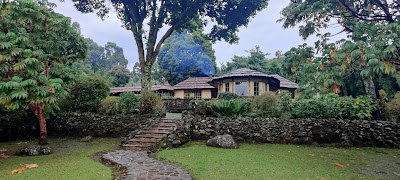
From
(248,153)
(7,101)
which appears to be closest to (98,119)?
(7,101)

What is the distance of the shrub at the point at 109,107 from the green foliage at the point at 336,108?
A: 9.20 meters

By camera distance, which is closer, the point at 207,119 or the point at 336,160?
the point at 336,160

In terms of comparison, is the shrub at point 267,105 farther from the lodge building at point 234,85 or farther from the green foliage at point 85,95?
the lodge building at point 234,85

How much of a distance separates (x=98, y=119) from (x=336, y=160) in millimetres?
10602

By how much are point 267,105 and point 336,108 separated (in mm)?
2989

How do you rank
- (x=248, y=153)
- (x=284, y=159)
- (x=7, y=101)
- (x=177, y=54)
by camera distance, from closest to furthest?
(x=7, y=101) < (x=284, y=159) < (x=248, y=153) < (x=177, y=54)

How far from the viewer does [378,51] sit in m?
4.50

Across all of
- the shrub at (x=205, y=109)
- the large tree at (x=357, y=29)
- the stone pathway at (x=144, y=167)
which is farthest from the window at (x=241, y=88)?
the stone pathway at (x=144, y=167)

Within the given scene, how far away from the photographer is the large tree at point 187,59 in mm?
35719

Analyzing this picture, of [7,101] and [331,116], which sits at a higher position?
[7,101]

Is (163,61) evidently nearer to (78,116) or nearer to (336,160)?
(78,116)

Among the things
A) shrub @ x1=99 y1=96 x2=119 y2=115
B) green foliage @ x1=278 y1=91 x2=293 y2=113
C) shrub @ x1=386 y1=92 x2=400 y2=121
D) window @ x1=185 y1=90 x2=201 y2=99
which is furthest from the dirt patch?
window @ x1=185 y1=90 x2=201 y2=99

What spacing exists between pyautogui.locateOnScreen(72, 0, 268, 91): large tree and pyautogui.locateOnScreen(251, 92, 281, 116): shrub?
A: 850 centimetres

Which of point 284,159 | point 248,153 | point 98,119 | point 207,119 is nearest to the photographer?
point 284,159
